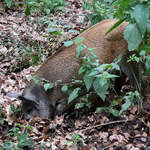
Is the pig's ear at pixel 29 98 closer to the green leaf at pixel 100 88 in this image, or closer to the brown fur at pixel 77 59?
the brown fur at pixel 77 59

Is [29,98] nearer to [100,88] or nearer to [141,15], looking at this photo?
[100,88]

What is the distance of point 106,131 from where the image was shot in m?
4.67

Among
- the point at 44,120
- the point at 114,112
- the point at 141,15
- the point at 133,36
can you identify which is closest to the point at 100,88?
the point at 114,112

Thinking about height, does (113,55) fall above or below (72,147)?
above

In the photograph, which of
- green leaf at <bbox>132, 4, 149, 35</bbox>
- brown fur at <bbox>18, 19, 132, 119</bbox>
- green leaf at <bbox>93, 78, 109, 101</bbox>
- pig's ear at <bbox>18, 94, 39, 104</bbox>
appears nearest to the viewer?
green leaf at <bbox>132, 4, 149, 35</bbox>

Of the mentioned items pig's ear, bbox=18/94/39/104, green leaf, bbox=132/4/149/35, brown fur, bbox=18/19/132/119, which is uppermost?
green leaf, bbox=132/4/149/35

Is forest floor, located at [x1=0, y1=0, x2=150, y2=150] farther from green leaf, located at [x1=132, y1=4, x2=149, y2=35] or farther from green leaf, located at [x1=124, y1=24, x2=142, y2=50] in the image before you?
green leaf, located at [x1=132, y1=4, x2=149, y2=35]

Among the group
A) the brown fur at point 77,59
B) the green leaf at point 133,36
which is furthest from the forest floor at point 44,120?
the green leaf at point 133,36

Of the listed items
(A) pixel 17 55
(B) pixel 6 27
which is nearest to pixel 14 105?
(A) pixel 17 55

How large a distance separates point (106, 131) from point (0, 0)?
21.4 feet

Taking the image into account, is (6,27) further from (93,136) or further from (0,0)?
(93,136)

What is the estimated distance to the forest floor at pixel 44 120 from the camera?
4355 millimetres

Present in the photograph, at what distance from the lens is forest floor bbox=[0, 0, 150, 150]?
4.36 meters

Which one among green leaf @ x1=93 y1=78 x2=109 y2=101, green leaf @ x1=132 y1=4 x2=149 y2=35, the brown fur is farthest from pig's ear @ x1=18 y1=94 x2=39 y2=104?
green leaf @ x1=132 y1=4 x2=149 y2=35
